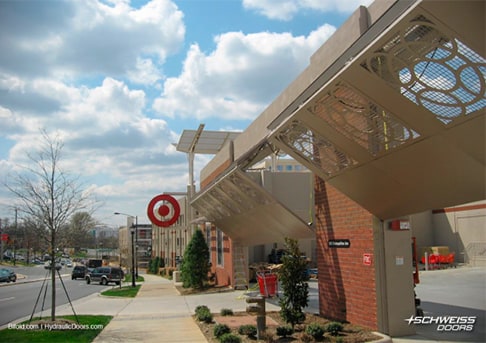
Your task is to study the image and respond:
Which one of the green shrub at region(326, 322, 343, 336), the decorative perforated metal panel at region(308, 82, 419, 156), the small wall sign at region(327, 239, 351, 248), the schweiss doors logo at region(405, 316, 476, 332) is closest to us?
the decorative perforated metal panel at region(308, 82, 419, 156)

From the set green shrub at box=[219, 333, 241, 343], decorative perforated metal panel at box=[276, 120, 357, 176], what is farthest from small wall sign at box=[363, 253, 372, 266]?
green shrub at box=[219, 333, 241, 343]

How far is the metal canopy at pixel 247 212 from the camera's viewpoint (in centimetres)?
1747

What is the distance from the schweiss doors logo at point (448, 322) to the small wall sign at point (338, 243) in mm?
2235

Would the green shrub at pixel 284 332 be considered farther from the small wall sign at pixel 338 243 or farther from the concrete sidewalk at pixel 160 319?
the small wall sign at pixel 338 243

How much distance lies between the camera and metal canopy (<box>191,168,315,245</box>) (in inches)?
688

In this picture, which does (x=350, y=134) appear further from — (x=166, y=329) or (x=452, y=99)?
(x=166, y=329)

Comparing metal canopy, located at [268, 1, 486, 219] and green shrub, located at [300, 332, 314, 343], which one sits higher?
metal canopy, located at [268, 1, 486, 219]

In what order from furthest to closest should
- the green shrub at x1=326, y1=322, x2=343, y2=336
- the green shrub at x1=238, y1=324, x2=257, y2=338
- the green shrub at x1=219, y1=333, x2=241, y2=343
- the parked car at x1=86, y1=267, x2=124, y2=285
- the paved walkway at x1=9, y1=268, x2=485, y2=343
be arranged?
the parked car at x1=86, y1=267, x2=124, y2=285, the paved walkway at x1=9, y1=268, x2=485, y2=343, the green shrub at x1=238, y1=324, x2=257, y2=338, the green shrub at x1=326, y1=322, x2=343, y2=336, the green shrub at x1=219, y1=333, x2=241, y2=343

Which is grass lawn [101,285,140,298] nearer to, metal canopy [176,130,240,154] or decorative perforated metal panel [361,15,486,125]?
metal canopy [176,130,240,154]

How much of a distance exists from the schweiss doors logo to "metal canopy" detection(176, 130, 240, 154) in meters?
23.9

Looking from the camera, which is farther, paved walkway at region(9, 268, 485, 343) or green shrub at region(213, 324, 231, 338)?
paved walkway at region(9, 268, 485, 343)

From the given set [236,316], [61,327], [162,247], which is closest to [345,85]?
[236,316]

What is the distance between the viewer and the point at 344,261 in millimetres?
11922

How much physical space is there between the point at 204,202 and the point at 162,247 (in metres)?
40.8
